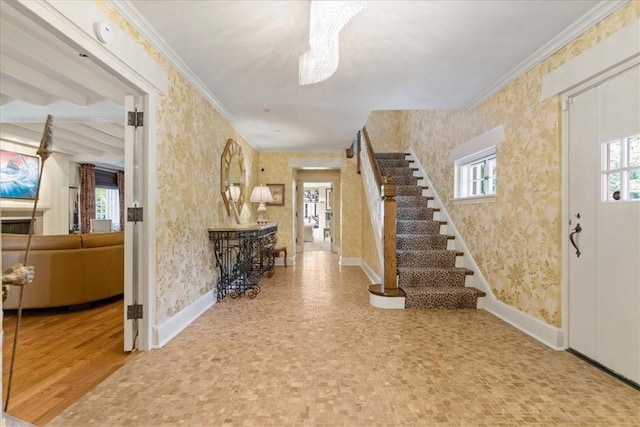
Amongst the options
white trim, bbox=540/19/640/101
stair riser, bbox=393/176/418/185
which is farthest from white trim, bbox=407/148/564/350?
white trim, bbox=540/19/640/101

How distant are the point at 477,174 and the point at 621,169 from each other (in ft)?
6.40

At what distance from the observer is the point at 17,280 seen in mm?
866

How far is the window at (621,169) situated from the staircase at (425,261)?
168cm

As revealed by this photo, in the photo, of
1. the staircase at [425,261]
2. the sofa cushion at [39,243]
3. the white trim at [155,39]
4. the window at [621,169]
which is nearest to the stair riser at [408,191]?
the staircase at [425,261]

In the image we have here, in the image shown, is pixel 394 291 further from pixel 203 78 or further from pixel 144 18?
pixel 144 18

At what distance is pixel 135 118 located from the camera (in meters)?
2.33

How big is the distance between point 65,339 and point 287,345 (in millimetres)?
1885

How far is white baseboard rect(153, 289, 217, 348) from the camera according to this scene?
7.98ft

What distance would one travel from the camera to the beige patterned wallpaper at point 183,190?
248 centimetres

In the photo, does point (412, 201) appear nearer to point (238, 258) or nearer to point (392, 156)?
point (392, 156)

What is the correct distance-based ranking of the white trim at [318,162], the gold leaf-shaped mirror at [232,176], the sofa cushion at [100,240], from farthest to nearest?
1. the white trim at [318,162]
2. the gold leaf-shaped mirror at [232,176]
3. the sofa cushion at [100,240]

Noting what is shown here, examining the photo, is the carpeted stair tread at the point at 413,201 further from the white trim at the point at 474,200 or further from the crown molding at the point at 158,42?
the crown molding at the point at 158,42

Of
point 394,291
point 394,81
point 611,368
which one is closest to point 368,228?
point 394,291

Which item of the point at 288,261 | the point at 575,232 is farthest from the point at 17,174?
the point at 575,232
